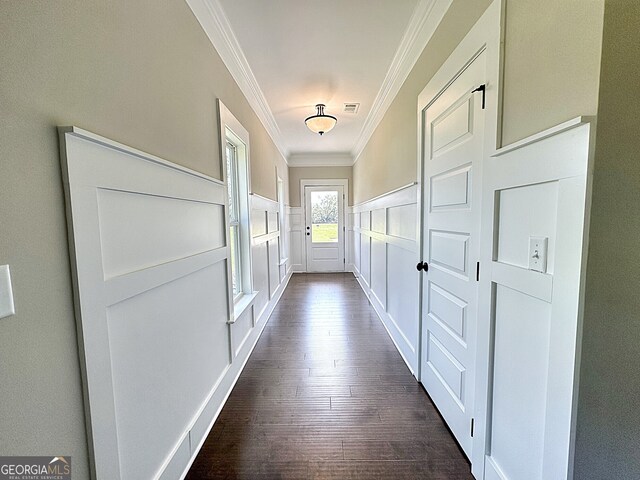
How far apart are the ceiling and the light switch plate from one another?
1.64 m

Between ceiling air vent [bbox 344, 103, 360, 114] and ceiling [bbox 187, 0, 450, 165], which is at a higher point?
ceiling air vent [bbox 344, 103, 360, 114]

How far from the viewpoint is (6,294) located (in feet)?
1.98

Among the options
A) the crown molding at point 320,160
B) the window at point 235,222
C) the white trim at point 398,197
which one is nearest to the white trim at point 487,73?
the white trim at point 398,197

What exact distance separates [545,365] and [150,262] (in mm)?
1458

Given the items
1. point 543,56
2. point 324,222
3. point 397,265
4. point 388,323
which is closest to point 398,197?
point 397,265

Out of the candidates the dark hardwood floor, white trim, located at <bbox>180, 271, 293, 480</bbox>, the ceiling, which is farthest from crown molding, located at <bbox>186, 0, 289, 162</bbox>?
the dark hardwood floor

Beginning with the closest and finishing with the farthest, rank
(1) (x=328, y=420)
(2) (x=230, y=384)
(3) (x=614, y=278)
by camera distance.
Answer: (3) (x=614, y=278), (1) (x=328, y=420), (2) (x=230, y=384)

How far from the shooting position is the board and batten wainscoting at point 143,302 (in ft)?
2.63

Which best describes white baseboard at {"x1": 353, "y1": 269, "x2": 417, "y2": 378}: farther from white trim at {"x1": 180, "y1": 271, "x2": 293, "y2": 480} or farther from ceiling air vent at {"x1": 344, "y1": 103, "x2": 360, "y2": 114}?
ceiling air vent at {"x1": 344, "y1": 103, "x2": 360, "y2": 114}

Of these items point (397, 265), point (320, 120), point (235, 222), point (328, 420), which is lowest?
point (328, 420)

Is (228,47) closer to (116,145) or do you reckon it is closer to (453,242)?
(116,145)

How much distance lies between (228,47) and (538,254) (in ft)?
7.52

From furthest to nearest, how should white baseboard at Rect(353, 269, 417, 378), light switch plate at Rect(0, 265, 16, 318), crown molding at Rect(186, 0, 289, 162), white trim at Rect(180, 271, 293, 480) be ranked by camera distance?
white baseboard at Rect(353, 269, 417, 378), crown molding at Rect(186, 0, 289, 162), white trim at Rect(180, 271, 293, 480), light switch plate at Rect(0, 265, 16, 318)

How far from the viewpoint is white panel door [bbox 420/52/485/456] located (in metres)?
1.31
